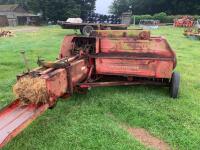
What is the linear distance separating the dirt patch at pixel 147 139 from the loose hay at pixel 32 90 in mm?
1291

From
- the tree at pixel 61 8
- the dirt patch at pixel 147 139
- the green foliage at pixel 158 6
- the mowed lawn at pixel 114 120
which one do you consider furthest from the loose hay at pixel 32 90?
the green foliage at pixel 158 6

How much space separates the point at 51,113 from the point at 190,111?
7.18 ft

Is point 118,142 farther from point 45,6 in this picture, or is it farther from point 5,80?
point 45,6

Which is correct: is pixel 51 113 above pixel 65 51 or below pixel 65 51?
below

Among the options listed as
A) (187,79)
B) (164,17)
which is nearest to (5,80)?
(187,79)

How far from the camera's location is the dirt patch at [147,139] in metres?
4.64

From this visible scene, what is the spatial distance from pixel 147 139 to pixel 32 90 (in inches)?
64.0

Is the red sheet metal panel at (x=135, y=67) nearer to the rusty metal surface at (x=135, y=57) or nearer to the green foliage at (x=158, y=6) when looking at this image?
the rusty metal surface at (x=135, y=57)

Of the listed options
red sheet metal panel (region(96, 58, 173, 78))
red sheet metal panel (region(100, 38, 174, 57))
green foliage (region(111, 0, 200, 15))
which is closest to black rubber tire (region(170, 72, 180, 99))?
red sheet metal panel (region(96, 58, 173, 78))

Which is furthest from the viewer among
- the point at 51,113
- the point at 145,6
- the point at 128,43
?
the point at 145,6

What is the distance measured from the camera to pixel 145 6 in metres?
52.7

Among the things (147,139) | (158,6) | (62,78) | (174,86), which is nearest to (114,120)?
(147,139)

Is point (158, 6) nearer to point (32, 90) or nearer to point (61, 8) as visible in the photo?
point (61, 8)

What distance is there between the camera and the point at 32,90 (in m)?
4.54
